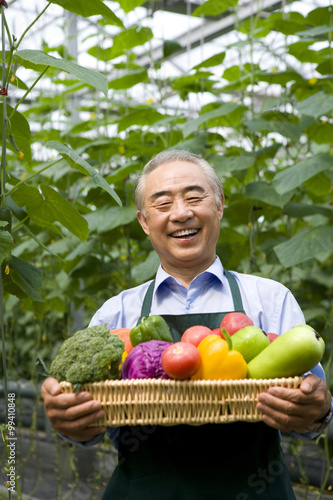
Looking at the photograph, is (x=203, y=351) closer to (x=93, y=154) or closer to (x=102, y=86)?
(x=102, y=86)

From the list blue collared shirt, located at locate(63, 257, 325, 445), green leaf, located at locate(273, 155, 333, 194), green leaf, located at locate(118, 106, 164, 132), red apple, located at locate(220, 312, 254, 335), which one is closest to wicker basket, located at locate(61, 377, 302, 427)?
red apple, located at locate(220, 312, 254, 335)

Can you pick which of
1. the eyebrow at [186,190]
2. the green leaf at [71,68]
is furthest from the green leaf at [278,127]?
the green leaf at [71,68]

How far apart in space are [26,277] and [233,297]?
0.59 m

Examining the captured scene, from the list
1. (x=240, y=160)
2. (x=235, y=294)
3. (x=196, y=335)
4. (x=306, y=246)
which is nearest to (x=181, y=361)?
(x=196, y=335)

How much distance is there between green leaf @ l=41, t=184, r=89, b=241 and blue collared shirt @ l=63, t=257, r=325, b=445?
0.23 m

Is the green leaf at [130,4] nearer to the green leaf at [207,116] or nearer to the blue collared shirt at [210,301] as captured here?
the green leaf at [207,116]

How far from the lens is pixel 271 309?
5.31 feet

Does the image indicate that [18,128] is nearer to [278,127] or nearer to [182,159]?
[182,159]

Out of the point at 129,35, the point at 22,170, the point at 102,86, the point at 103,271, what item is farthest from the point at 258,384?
the point at 22,170

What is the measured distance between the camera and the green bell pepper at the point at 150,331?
4.42 feet

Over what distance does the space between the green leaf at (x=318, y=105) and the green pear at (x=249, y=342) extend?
1228 millimetres

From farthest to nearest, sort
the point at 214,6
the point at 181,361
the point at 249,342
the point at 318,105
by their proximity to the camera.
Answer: the point at 214,6 < the point at 318,105 < the point at 249,342 < the point at 181,361

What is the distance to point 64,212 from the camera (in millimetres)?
1693

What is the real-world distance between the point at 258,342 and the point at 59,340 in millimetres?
3140
